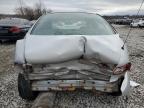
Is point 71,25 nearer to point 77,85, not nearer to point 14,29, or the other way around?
point 77,85

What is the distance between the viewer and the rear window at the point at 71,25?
4.34 metres

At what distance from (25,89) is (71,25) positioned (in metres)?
1.51

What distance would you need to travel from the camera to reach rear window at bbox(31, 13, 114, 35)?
4.34m

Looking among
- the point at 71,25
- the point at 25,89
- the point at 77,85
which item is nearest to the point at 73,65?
the point at 77,85

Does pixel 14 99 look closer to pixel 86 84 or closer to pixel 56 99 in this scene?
pixel 56 99

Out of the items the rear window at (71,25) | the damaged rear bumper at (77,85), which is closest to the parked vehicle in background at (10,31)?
the rear window at (71,25)

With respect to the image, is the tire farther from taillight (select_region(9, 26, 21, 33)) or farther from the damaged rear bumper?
taillight (select_region(9, 26, 21, 33))

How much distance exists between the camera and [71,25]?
4621 mm

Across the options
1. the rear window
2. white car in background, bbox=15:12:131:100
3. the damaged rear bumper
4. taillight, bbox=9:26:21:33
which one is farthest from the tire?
taillight, bbox=9:26:21:33

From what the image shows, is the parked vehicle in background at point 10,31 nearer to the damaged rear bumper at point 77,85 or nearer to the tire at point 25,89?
the tire at point 25,89

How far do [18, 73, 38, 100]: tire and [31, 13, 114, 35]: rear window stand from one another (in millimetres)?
901

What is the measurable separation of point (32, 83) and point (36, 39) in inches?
27.8

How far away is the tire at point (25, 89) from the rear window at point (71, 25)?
901 millimetres

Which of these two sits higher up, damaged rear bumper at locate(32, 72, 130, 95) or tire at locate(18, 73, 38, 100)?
damaged rear bumper at locate(32, 72, 130, 95)
